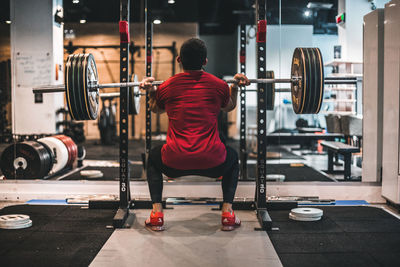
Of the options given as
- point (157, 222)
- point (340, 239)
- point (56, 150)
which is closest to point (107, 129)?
point (56, 150)

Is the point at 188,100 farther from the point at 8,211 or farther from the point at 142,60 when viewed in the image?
the point at 142,60

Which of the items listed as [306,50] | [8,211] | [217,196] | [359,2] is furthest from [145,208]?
[359,2]

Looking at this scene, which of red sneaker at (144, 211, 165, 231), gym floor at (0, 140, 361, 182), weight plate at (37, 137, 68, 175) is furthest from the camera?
weight plate at (37, 137, 68, 175)

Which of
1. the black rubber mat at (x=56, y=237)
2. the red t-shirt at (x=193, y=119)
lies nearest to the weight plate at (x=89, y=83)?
the red t-shirt at (x=193, y=119)

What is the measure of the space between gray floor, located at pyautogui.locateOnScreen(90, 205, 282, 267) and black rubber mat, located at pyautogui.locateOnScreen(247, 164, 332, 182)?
53.6 inches

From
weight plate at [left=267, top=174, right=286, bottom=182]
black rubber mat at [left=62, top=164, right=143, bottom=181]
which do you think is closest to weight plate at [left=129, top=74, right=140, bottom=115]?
black rubber mat at [left=62, top=164, right=143, bottom=181]

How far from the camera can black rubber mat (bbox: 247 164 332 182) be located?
4098 mm

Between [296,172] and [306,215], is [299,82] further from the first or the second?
[296,172]

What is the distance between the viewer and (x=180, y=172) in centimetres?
247

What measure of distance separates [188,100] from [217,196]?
52.4 inches

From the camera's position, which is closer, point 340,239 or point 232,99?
point 340,239

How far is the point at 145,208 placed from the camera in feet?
10.5

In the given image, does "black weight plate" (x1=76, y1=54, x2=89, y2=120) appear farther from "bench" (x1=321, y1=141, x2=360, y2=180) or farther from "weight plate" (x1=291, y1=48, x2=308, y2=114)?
"bench" (x1=321, y1=141, x2=360, y2=180)

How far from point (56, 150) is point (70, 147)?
11.1 inches
